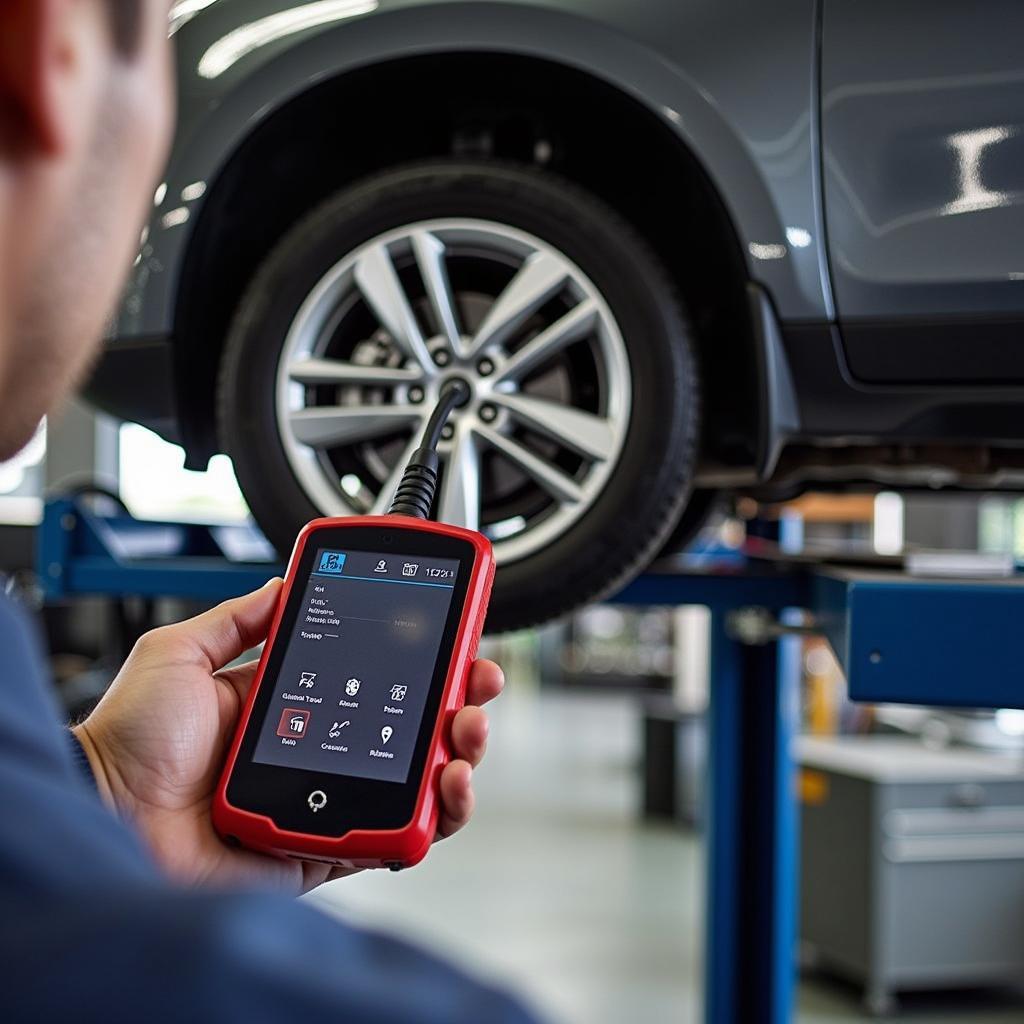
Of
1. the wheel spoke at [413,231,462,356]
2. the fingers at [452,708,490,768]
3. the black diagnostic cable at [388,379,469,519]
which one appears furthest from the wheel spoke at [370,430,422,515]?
the fingers at [452,708,490,768]

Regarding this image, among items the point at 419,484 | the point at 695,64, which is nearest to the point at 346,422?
the point at 419,484

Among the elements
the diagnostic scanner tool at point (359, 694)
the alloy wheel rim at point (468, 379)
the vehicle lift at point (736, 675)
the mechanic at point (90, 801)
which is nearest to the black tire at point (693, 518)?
the vehicle lift at point (736, 675)

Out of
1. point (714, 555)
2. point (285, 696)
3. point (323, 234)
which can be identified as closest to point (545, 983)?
point (714, 555)

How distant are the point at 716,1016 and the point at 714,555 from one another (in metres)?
0.90

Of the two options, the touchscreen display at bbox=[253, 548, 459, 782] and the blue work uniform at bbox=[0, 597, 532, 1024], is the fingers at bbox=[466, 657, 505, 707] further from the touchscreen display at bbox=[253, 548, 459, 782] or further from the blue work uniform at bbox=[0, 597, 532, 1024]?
the blue work uniform at bbox=[0, 597, 532, 1024]

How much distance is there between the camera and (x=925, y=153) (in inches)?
46.1

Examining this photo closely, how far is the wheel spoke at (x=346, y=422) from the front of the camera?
1.27 meters

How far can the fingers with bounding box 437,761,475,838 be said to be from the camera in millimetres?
720

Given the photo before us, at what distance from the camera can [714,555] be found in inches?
91.3

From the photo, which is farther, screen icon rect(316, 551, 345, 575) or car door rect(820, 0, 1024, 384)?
car door rect(820, 0, 1024, 384)

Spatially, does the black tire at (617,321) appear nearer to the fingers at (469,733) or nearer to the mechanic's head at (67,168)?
the fingers at (469,733)

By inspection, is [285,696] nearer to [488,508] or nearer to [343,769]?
[343,769]

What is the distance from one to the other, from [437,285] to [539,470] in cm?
23

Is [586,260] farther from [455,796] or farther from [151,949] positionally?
[151,949]
